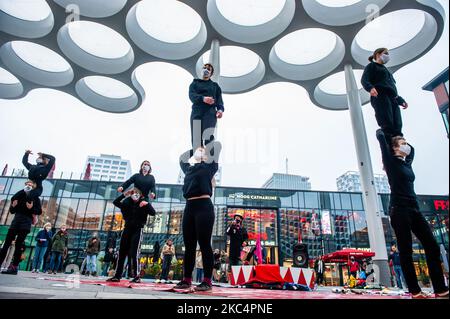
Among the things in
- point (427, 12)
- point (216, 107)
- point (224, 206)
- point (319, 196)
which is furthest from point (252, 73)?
point (319, 196)

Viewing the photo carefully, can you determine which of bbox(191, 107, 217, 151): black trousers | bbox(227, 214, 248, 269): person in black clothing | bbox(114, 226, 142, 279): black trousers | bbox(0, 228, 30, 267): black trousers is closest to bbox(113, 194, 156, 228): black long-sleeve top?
bbox(114, 226, 142, 279): black trousers

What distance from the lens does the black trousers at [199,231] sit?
2.67 m

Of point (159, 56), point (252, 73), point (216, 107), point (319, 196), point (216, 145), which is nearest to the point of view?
point (216, 145)

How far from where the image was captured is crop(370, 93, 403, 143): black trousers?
9.00ft

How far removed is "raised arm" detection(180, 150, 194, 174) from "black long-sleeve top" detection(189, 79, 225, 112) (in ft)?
2.26

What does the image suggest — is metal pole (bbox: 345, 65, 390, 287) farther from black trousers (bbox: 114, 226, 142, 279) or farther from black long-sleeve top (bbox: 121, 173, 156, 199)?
black long-sleeve top (bbox: 121, 173, 156, 199)

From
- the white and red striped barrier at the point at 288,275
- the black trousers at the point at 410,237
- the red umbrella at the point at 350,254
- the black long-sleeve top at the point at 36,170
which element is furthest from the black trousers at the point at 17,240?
the red umbrella at the point at 350,254

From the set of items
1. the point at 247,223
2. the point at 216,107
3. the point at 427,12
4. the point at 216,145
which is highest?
the point at 427,12

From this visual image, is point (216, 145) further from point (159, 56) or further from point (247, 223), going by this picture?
point (247, 223)

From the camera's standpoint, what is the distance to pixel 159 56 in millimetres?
12508

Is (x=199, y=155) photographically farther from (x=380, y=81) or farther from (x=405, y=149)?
(x=380, y=81)

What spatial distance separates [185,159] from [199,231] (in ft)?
2.82

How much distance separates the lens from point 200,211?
8.96 feet
